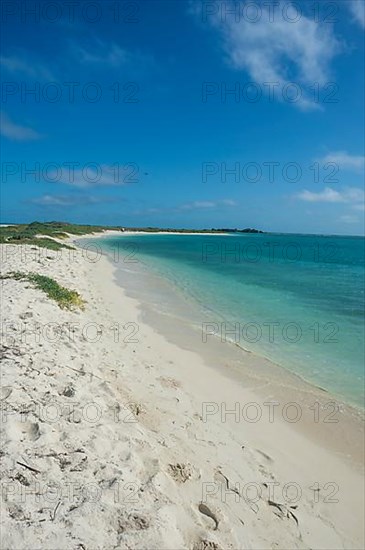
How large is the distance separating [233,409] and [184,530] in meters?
4.26

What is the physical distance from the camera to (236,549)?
3982mm

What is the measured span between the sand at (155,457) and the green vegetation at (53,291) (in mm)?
3069

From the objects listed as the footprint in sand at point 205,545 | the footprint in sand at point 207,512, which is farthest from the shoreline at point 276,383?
the footprint in sand at point 205,545

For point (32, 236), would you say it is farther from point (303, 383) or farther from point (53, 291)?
point (303, 383)

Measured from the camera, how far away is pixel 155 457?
5.04 metres

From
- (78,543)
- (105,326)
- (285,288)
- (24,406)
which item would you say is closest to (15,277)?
(105,326)

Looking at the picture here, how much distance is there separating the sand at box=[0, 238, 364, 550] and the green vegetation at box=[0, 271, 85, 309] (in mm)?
3069

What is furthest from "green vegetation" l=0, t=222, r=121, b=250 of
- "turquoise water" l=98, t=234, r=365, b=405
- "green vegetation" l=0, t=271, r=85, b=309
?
"green vegetation" l=0, t=271, r=85, b=309

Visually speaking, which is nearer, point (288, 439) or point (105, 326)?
point (288, 439)

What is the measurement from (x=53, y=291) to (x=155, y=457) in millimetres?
10085

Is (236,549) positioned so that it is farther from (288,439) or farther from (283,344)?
(283,344)

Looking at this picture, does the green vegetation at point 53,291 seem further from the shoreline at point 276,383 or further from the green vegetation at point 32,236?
the green vegetation at point 32,236

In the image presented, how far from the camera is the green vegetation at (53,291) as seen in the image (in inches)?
519

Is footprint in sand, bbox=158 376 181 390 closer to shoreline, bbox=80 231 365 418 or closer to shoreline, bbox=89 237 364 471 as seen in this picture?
shoreline, bbox=89 237 364 471
